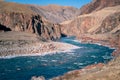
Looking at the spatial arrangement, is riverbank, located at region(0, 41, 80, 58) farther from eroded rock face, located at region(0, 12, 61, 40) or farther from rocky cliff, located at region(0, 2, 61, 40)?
eroded rock face, located at region(0, 12, 61, 40)

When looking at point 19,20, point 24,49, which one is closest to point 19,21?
point 19,20

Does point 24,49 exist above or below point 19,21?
below

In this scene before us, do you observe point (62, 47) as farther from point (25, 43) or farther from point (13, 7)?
point (13, 7)

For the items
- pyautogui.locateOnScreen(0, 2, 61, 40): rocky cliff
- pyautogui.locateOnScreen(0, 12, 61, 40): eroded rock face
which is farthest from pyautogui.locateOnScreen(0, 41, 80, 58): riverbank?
pyautogui.locateOnScreen(0, 12, 61, 40): eroded rock face

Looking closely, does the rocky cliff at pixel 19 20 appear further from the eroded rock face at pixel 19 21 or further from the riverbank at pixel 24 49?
the riverbank at pixel 24 49

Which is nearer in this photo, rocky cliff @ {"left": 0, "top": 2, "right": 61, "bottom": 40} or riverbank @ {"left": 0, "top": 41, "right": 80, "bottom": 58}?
riverbank @ {"left": 0, "top": 41, "right": 80, "bottom": 58}

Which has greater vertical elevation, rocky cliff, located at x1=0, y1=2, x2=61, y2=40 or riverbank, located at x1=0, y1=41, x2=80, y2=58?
rocky cliff, located at x1=0, y1=2, x2=61, y2=40

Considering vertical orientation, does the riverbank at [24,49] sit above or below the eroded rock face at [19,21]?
below

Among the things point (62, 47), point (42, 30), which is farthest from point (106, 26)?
point (62, 47)

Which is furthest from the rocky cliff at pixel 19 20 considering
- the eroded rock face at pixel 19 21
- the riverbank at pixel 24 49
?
the riverbank at pixel 24 49

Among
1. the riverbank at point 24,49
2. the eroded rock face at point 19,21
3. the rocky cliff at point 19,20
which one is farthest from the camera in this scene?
the rocky cliff at point 19,20

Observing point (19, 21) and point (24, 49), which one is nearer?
point (24, 49)

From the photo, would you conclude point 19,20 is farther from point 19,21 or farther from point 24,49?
point 24,49

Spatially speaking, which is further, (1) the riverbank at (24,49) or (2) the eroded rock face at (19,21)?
(2) the eroded rock face at (19,21)
